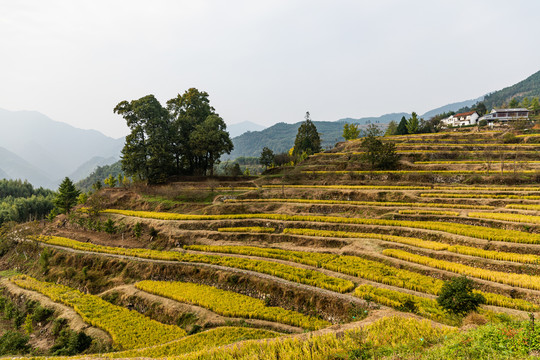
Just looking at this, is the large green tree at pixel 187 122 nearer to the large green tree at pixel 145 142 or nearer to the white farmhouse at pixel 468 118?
the large green tree at pixel 145 142

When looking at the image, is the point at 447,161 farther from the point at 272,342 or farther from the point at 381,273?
the point at 272,342

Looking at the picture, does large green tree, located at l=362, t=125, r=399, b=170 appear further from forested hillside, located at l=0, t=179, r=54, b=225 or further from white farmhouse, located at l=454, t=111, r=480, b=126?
forested hillside, located at l=0, t=179, r=54, b=225

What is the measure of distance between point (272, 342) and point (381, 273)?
36.7 ft

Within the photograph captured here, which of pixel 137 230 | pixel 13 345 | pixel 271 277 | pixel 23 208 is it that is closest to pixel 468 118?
pixel 271 277

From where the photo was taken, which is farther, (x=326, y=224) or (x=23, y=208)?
(x=23, y=208)

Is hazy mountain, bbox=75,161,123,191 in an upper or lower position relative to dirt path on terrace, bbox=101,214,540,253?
upper

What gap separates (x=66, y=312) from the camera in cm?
2084

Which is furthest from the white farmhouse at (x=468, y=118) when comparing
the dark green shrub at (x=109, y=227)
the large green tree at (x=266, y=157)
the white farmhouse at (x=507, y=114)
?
the dark green shrub at (x=109, y=227)

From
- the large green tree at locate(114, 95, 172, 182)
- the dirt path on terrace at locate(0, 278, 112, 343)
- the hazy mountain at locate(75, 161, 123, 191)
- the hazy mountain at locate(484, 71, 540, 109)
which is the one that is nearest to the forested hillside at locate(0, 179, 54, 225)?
the large green tree at locate(114, 95, 172, 182)

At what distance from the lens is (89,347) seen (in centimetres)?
1680

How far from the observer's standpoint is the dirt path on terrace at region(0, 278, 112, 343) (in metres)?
17.7

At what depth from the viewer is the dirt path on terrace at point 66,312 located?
17672mm

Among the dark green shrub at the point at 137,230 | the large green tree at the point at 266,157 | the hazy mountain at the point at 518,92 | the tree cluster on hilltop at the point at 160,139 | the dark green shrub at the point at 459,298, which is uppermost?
the hazy mountain at the point at 518,92

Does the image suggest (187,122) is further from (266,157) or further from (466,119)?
(466,119)
